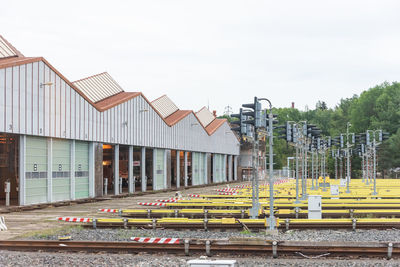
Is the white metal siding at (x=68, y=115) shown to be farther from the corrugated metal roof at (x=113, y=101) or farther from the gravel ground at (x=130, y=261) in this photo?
the gravel ground at (x=130, y=261)

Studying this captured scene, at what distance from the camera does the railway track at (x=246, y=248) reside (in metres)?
15.3

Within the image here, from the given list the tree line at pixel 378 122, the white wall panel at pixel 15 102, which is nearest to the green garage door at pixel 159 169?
the white wall panel at pixel 15 102

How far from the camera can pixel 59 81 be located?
36688 millimetres

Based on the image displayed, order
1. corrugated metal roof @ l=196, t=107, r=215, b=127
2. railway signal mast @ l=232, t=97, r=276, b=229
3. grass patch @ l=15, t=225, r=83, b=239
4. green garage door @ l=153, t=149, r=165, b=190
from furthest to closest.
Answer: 1. corrugated metal roof @ l=196, t=107, r=215, b=127
2. green garage door @ l=153, t=149, r=165, b=190
3. railway signal mast @ l=232, t=97, r=276, b=229
4. grass patch @ l=15, t=225, r=83, b=239

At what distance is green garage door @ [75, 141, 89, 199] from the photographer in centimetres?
4003

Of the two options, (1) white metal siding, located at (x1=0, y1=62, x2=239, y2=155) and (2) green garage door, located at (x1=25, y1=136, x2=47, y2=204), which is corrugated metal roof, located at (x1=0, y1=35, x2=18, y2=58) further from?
(2) green garage door, located at (x1=25, y1=136, x2=47, y2=204)

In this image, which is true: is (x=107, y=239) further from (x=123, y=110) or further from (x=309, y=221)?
(x=123, y=110)

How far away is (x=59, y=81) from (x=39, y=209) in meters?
9.29

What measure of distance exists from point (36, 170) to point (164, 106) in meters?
37.8

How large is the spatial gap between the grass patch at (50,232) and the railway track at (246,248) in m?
3.01

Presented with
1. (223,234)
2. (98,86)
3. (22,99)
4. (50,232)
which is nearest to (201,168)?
(98,86)

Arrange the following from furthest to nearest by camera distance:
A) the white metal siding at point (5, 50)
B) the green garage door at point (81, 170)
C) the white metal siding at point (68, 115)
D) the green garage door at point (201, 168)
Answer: the green garage door at point (201, 168), the green garage door at point (81, 170), the white metal siding at point (5, 50), the white metal siding at point (68, 115)

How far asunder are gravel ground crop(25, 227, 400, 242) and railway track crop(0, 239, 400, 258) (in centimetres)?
236

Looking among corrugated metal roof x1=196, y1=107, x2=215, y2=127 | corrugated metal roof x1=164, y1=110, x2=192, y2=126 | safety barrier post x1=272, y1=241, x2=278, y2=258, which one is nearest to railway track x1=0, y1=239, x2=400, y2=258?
safety barrier post x1=272, y1=241, x2=278, y2=258
